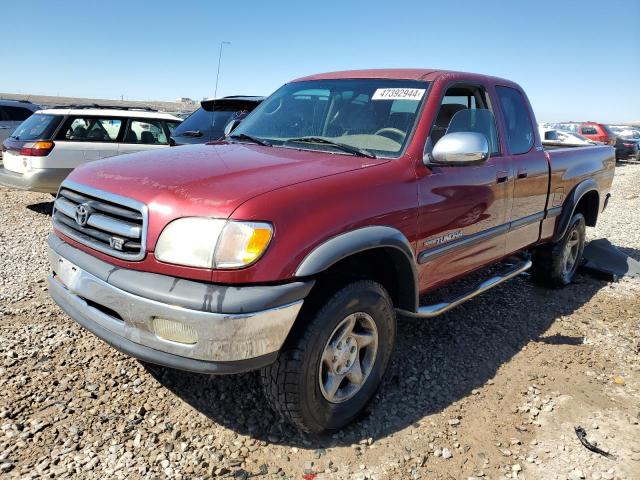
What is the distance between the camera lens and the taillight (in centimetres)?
696

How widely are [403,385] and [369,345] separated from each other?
600mm

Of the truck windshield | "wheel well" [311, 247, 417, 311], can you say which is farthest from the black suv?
"wheel well" [311, 247, 417, 311]

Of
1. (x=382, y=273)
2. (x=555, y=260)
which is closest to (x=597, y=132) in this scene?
(x=555, y=260)

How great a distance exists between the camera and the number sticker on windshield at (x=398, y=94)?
322cm

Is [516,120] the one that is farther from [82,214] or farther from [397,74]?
[82,214]

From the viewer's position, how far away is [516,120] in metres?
4.17

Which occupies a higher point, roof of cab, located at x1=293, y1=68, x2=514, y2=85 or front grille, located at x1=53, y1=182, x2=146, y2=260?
roof of cab, located at x1=293, y1=68, x2=514, y2=85

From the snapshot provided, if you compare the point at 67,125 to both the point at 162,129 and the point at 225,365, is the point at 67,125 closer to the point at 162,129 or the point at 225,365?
the point at 162,129

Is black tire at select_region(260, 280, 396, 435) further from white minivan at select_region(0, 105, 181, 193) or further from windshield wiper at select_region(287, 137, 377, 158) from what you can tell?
white minivan at select_region(0, 105, 181, 193)

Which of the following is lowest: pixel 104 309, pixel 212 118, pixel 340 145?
pixel 104 309

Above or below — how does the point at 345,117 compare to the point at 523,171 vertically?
above

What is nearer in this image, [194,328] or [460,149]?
[194,328]

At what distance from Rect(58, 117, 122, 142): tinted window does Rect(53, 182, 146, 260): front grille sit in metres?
5.15

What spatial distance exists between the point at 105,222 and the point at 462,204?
2166 mm
